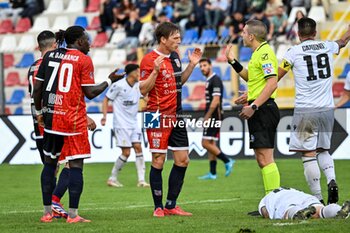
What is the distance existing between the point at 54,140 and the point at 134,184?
7.62 m

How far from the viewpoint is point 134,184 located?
738 inches

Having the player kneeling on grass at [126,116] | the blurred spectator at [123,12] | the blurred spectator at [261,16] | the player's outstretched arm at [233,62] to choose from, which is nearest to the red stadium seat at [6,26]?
the blurred spectator at [123,12]

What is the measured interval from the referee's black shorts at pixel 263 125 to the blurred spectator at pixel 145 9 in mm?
19255

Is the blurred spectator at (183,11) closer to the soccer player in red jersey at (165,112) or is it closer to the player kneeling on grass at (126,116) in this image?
the player kneeling on grass at (126,116)

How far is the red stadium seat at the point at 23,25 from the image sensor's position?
33.1 meters

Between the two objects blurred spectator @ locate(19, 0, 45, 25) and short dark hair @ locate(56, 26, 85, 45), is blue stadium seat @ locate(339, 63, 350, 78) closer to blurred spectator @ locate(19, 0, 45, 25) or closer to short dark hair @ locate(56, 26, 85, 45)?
blurred spectator @ locate(19, 0, 45, 25)

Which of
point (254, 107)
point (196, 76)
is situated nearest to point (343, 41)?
point (254, 107)

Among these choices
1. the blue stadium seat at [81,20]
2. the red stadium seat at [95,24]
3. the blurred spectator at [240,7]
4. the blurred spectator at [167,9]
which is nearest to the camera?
the blurred spectator at [240,7]

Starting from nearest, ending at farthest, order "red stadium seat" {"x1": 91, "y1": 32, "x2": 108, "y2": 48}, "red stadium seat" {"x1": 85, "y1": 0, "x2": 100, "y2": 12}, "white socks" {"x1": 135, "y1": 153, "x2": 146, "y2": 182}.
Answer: "white socks" {"x1": 135, "y1": 153, "x2": 146, "y2": 182}
"red stadium seat" {"x1": 91, "y1": 32, "x2": 108, "y2": 48}
"red stadium seat" {"x1": 85, "y1": 0, "x2": 100, "y2": 12}

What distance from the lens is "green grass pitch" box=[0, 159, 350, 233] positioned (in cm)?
1022

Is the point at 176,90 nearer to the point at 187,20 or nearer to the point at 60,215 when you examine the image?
the point at 60,215

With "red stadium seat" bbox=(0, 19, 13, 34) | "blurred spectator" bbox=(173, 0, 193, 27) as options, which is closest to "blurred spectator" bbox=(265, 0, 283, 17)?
"blurred spectator" bbox=(173, 0, 193, 27)

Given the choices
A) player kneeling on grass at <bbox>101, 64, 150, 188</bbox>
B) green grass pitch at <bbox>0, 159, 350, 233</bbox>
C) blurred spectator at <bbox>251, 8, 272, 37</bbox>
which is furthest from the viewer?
blurred spectator at <bbox>251, 8, 272, 37</bbox>

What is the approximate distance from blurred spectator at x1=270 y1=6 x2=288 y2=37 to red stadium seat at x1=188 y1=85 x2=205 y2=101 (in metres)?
2.67
